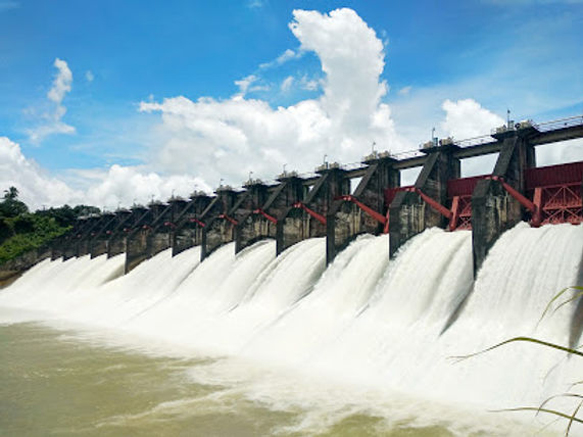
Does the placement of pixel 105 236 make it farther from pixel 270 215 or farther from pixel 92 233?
pixel 270 215

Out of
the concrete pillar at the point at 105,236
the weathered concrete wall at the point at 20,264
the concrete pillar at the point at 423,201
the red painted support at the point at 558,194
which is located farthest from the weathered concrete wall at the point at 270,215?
the weathered concrete wall at the point at 20,264

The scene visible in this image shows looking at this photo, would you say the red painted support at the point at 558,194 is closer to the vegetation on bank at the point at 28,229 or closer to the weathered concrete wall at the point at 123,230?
the weathered concrete wall at the point at 123,230

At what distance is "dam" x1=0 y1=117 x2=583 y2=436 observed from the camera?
1028cm

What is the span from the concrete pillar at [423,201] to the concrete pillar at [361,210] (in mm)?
2982

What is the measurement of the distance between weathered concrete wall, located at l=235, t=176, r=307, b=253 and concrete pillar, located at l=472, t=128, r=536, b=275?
40.4 feet

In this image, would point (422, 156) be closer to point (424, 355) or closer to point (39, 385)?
point (424, 355)

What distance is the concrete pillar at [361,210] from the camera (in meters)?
20.9

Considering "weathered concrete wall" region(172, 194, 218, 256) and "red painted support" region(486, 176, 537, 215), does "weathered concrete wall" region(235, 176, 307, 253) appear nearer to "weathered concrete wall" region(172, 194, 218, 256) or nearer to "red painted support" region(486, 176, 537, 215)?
"weathered concrete wall" region(172, 194, 218, 256)

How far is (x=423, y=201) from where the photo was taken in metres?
20.2

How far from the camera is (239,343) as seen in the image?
17.1m

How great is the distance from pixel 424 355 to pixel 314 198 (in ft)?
52.3

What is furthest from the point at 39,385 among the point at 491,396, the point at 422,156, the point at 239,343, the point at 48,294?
the point at 48,294

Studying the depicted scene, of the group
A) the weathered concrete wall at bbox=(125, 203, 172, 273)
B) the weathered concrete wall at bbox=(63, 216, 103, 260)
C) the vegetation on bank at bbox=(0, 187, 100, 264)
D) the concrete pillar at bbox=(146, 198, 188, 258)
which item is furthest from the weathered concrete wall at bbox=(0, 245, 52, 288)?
the concrete pillar at bbox=(146, 198, 188, 258)

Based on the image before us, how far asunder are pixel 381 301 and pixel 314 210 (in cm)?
1216
